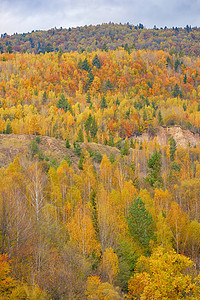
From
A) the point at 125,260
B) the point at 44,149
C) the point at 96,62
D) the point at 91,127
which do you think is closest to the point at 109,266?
the point at 125,260

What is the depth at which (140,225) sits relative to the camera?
34594 millimetres

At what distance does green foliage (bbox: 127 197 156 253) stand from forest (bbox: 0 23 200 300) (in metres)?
0.14

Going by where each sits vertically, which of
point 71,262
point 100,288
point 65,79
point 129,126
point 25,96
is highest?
point 65,79

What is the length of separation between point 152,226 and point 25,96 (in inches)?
4577

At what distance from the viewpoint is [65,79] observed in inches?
6678

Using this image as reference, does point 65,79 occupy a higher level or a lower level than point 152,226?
higher

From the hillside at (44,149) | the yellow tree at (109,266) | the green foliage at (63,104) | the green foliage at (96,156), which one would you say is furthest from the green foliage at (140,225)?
the green foliage at (63,104)

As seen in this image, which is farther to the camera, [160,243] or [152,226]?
[152,226]

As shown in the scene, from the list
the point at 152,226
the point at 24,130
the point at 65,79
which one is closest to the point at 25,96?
the point at 65,79

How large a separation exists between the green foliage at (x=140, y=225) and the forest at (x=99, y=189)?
0.14 meters

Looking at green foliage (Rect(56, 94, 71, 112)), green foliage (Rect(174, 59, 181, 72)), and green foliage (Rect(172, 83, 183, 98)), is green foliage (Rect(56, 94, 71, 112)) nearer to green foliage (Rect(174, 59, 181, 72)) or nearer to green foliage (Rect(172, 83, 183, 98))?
green foliage (Rect(172, 83, 183, 98))

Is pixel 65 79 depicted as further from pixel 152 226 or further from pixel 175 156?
pixel 152 226

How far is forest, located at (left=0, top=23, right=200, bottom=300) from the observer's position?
19688 millimetres

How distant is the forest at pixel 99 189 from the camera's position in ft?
64.6
